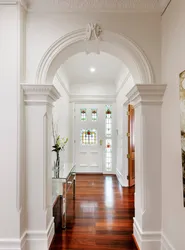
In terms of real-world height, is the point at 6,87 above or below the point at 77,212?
above

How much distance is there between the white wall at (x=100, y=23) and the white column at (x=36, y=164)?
0.50 meters

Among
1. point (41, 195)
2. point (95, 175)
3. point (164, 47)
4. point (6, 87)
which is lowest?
point (95, 175)

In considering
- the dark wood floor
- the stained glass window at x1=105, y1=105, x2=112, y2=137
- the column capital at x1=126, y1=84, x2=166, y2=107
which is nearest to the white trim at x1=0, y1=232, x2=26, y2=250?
the dark wood floor

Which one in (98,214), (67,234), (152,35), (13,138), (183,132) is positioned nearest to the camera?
(183,132)

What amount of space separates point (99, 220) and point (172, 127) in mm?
1873

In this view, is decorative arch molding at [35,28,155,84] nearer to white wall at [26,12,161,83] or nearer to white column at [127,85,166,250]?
white wall at [26,12,161,83]

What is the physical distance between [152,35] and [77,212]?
9.58 ft

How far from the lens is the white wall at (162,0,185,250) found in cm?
167

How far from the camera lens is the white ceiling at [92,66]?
4.00 m

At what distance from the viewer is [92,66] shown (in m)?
4.52

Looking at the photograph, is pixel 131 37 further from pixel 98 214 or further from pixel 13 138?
pixel 98 214

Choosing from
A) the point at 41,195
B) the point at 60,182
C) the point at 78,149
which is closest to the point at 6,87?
the point at 41,195

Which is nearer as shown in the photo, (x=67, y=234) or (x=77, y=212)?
(x=67, y=234)

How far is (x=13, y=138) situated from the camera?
6.51 ft
